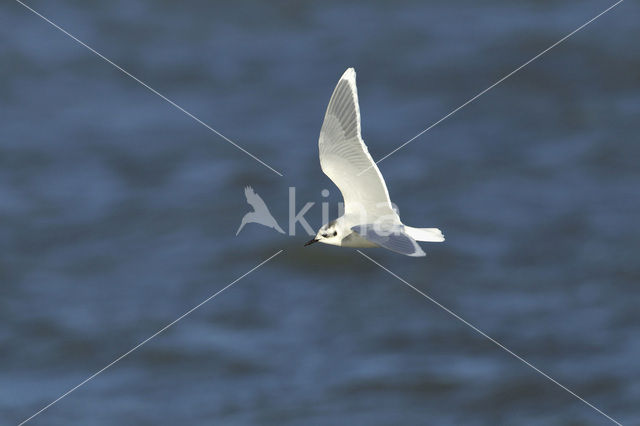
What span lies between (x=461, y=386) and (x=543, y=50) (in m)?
4.37

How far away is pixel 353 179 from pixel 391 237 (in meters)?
0.75

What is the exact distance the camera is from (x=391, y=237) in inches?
256

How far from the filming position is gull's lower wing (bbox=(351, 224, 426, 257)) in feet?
20.2

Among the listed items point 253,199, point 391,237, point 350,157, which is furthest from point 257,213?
point 391,237

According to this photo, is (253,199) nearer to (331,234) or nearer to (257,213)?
(257,213)

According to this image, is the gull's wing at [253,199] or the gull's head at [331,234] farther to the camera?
the gull's wing at [253,199]

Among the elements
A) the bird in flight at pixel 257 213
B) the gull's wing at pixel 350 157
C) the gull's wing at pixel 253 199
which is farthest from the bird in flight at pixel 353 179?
the gull's wing at pixel 253 199

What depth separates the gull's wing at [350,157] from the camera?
22.5 feet

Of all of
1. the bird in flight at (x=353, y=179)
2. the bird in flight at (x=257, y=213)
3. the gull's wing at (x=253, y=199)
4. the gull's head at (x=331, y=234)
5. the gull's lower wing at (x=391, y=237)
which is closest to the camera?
the gull's lower wing at (x=391, y=237)

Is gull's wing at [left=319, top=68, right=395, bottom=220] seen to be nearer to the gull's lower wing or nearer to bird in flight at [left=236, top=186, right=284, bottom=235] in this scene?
the gull's lower wing

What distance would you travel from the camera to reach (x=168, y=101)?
1324 centimetres

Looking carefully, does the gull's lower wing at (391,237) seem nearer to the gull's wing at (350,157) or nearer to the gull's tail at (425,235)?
the gull's tail at (425,235)

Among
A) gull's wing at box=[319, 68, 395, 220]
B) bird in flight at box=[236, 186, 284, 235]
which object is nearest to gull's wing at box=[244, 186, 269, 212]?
bird in flight at box=[236, 186, 284, 235]

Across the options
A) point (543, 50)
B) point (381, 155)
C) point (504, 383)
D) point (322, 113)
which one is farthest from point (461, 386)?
point (543, 50)
